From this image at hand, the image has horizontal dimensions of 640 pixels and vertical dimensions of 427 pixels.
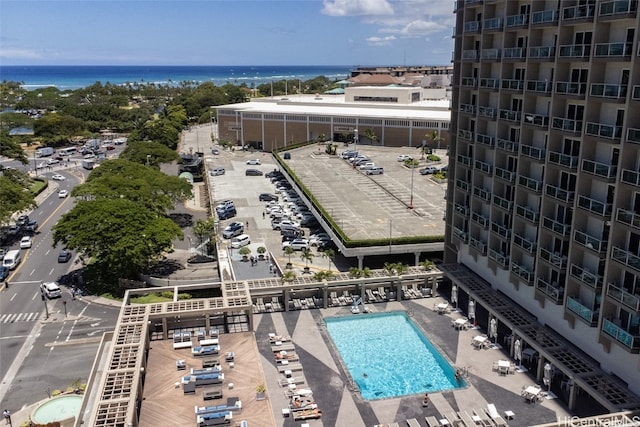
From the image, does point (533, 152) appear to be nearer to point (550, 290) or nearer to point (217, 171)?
point (550, 290)

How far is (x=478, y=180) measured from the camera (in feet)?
147

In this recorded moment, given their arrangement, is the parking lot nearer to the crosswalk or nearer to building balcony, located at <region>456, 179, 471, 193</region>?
building balcony, located at <region>456, 179, 471, 193</region>

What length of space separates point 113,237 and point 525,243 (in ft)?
134

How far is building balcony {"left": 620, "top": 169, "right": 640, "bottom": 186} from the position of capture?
28.2 meters

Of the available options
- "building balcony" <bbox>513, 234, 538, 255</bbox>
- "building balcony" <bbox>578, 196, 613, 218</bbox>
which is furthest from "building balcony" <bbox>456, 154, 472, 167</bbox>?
"building balcony" <bbox>578, 196, 613, 218</bbox>

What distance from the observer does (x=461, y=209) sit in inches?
1864

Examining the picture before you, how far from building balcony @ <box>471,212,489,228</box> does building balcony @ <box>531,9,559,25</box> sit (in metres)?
15.0

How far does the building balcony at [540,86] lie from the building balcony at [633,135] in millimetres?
7328

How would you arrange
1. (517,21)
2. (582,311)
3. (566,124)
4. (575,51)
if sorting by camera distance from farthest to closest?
(517,21) < (566,124) < (582,311) < (575,51)

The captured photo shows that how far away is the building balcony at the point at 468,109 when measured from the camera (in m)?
44.5

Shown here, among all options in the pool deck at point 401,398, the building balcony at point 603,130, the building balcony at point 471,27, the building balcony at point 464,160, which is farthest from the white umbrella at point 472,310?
the building balcony at point 471,27

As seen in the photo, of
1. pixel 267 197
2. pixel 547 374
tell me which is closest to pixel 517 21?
pixel 547 374

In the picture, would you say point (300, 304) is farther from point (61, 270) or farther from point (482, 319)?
point (61, 270)

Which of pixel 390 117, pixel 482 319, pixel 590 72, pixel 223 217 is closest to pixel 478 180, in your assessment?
pixel 482 319
